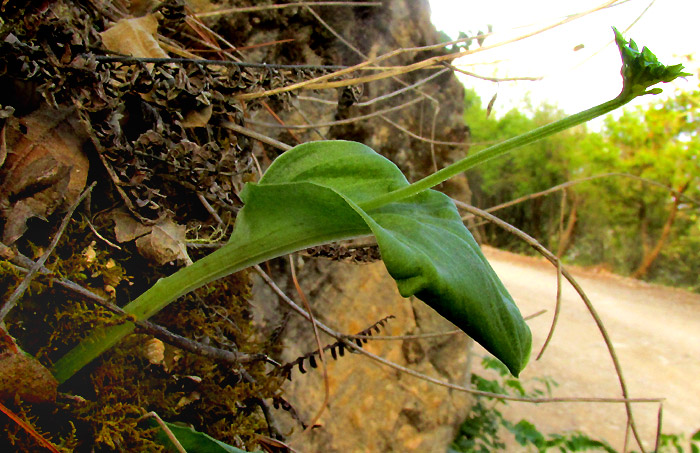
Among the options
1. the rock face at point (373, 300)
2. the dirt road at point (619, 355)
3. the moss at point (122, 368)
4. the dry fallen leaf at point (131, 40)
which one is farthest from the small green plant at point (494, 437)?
the dry fallen leaf at point (131, 40)

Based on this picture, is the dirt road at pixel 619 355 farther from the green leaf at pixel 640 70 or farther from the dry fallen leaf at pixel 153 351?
the green leaf at pixel 640 70

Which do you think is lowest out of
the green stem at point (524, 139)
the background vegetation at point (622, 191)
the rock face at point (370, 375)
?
the rock face at point (370, 375)

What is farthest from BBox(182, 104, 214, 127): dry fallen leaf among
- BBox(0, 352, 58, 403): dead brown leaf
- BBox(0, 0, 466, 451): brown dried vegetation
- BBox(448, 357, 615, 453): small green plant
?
BBox(448, 357, 615, 453): small green plant

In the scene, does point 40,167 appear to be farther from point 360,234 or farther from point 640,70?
point 640,70

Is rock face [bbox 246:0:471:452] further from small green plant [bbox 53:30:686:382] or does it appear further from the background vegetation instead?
the background vegetation

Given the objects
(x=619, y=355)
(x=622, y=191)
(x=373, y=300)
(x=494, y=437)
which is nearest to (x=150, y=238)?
(x=373, y=300)

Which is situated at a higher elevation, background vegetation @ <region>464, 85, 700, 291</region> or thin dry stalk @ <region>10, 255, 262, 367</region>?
background vegetation @ <region>464, 85, 700, 291</region>

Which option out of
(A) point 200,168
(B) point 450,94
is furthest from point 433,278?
(B) point 450,94
